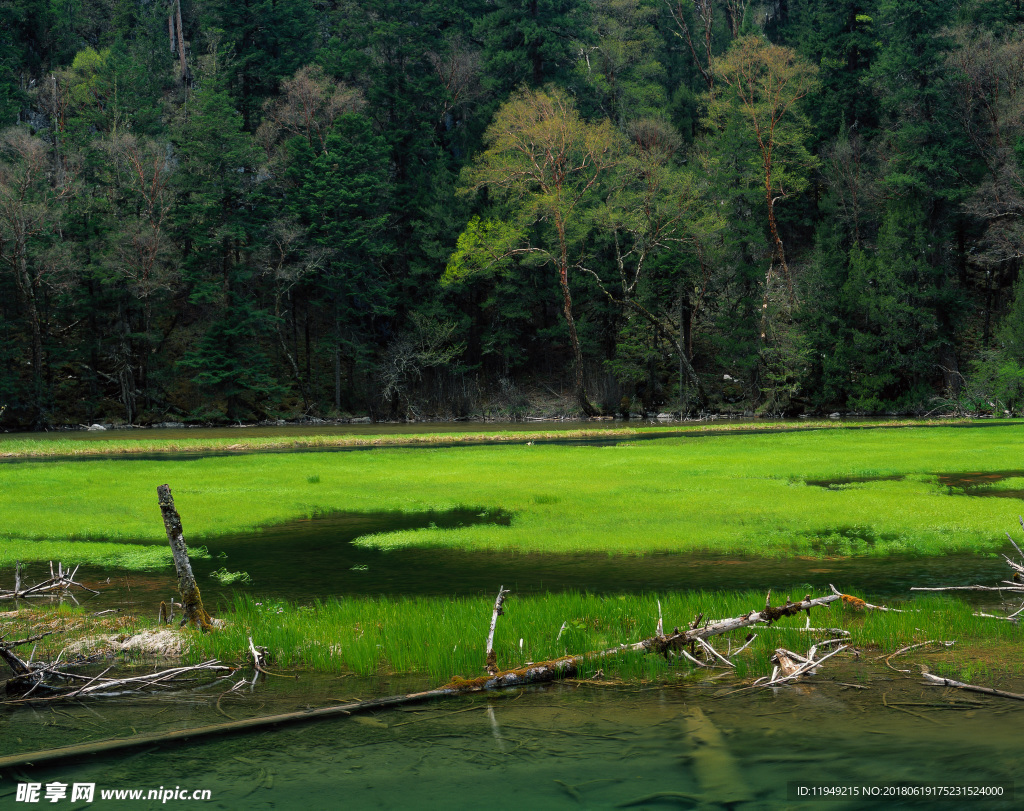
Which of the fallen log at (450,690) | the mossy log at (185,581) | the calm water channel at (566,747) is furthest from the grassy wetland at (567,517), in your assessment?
the calm water channel at (566,747)

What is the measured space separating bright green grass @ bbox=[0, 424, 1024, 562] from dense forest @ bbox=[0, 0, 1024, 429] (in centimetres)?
2480

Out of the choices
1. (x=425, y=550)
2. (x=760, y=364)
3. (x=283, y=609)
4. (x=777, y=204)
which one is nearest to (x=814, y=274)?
(x=760, y=364)

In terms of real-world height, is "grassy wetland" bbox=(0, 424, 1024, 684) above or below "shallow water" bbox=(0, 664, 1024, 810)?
below

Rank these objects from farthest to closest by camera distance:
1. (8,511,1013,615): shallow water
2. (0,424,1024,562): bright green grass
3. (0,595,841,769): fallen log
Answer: (0,424,1024,562): bright green grass, (8,511,1013,615): shallow water, (0,595,841,769): fallen log

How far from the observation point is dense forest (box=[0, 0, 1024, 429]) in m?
55.6

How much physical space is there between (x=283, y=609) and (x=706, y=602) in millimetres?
4746

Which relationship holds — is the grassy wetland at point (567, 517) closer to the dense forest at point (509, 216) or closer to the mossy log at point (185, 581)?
the mossy log at point (185, 581)

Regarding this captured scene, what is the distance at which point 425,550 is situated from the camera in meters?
14.1

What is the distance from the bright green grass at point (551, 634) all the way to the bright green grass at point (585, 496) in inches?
176

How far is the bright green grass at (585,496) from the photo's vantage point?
1416 cm

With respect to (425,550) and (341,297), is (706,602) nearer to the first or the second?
(425,550)

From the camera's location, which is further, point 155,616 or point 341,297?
point 341,297

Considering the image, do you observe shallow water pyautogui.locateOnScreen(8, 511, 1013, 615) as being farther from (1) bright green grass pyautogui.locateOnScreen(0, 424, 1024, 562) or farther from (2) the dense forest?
(2) the dense forest

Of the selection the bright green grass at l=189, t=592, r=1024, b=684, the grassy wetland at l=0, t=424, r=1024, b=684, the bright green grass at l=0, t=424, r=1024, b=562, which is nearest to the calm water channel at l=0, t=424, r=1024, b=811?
the bright green grass at l=189, t=592, r=1024, b=684
